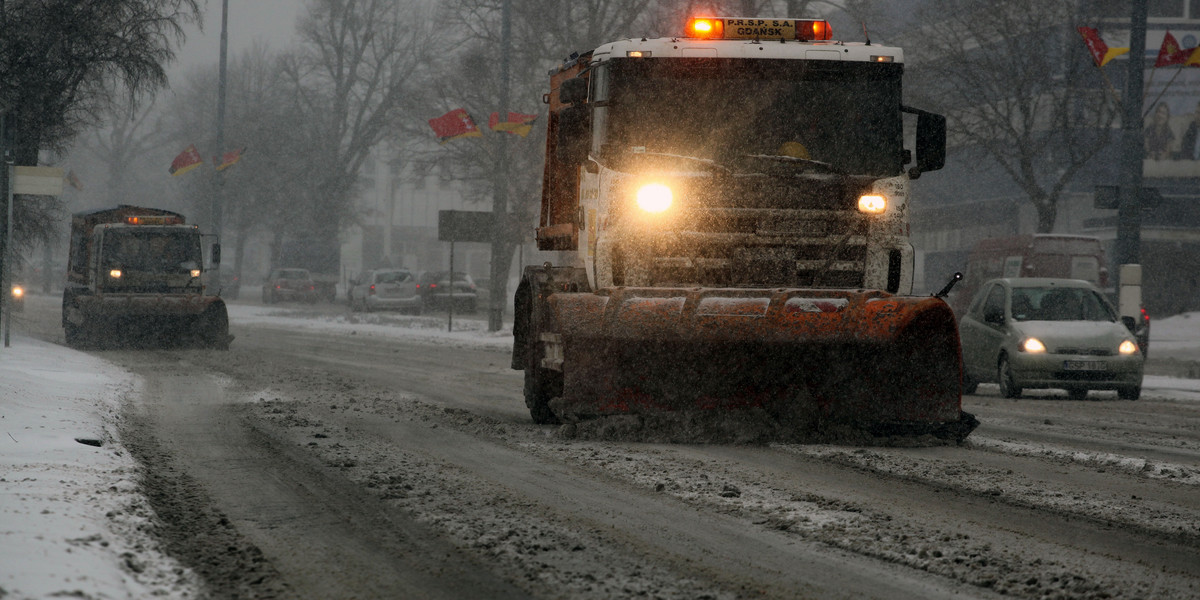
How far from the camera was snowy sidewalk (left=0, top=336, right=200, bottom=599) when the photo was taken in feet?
14.7

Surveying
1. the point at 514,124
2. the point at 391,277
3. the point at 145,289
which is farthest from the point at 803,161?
the point at 391,277

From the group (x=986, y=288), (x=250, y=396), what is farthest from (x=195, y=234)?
(x=986, y=288)

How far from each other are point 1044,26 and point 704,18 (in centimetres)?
2387

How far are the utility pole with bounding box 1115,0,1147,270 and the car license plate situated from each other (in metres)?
7.81

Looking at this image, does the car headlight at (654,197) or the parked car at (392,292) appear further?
the parked car at (392,292)

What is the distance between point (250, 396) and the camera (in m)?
13.2

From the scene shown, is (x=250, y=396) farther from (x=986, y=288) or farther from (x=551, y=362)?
(x=986, y=288)

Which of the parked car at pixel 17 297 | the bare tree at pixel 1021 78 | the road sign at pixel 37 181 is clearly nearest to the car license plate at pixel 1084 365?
the road sign at pixel 37 181

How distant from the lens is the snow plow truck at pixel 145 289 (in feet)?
74.8

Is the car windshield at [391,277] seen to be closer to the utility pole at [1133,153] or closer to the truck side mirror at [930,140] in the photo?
the utility pole at [1133,153]

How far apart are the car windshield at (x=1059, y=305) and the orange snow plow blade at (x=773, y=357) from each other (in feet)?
24.7

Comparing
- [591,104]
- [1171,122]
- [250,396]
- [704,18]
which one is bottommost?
[250,396]

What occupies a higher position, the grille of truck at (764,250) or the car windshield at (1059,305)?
the grille of truck at (764,250)

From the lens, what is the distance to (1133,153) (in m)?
22.5
